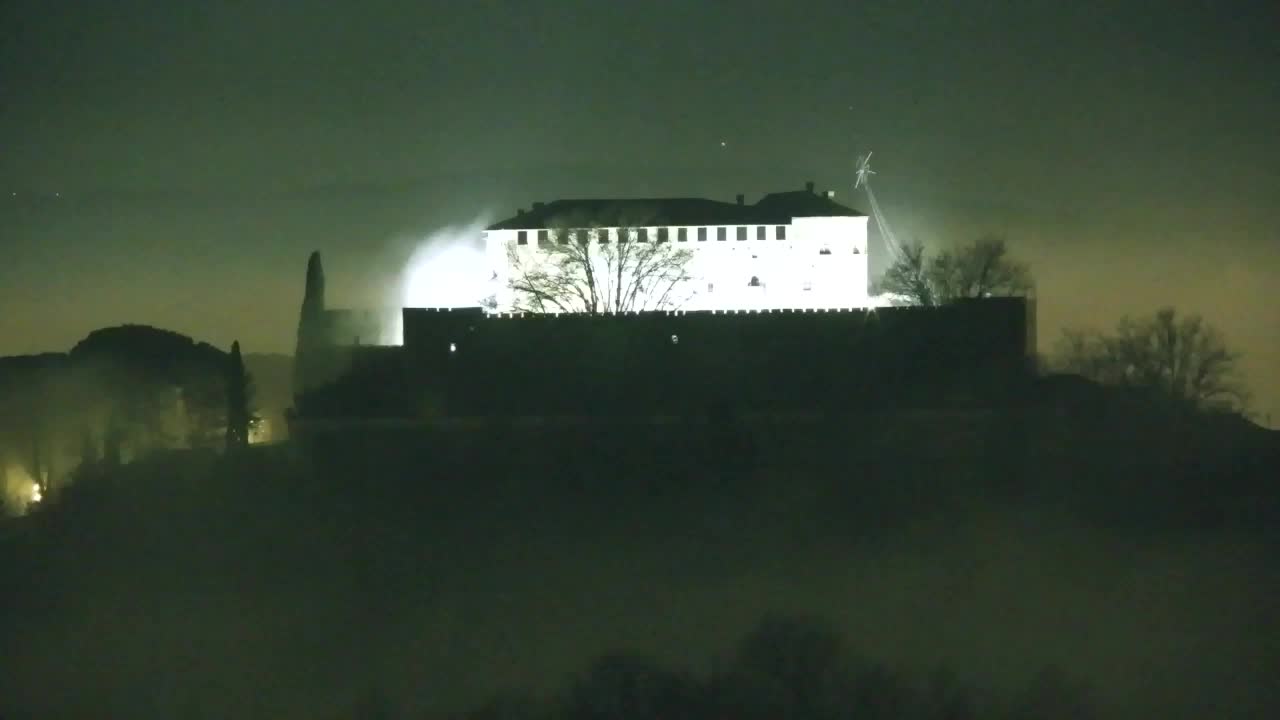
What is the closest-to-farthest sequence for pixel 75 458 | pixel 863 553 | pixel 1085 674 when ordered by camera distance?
pixel 1085 674
pixel 863 553
pixel 75 458

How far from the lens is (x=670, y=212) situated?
42.7 m

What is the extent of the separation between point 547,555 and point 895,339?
25.1ft

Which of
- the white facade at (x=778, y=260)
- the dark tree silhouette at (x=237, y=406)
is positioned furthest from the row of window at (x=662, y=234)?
the dark tree silhouette at (x=237, y=406)

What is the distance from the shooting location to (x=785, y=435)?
32.2 metres

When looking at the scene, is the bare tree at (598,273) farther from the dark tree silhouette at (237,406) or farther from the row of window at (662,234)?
the dark tree silhouette at (237,406)

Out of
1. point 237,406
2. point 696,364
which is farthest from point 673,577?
point 237,406

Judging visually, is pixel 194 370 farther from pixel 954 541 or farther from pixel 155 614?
pixel 954 541


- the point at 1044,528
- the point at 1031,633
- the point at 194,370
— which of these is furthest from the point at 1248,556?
the point at 194,370

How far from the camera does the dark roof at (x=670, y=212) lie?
1645 inches

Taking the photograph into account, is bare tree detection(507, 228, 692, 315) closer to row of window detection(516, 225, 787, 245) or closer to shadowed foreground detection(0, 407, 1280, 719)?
row of window detection(516, 225, 787, 245)

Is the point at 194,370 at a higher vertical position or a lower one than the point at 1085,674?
Result: higher

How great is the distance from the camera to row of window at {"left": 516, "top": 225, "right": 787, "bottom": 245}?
40438 mm

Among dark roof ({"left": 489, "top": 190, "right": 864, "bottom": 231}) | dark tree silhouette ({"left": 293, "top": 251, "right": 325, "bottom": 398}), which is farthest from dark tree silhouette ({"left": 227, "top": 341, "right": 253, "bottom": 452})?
dark roof ({"left": 489, "top": 190, "right": 864, "bottom": 231})

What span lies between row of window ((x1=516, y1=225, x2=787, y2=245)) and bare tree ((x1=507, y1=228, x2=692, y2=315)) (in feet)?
0.12
